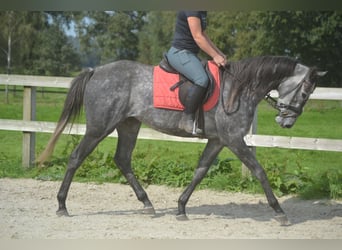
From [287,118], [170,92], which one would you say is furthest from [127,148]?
[287,118]

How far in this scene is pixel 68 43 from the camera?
96.3 feet

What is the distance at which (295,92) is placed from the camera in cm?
509

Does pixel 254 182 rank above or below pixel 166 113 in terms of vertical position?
below

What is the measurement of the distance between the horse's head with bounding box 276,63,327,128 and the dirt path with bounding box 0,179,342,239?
111 centimetres

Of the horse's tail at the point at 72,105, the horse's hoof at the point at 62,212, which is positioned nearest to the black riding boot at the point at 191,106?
the horse's tail at the point at 72,105

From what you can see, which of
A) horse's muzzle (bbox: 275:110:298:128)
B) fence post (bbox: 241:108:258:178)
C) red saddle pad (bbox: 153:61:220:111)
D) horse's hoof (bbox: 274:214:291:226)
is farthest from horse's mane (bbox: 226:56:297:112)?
fence post (bbox: 241:108:258:178)

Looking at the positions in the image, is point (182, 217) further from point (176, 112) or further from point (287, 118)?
point (287, 118)

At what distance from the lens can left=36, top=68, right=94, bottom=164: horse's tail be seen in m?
5.48

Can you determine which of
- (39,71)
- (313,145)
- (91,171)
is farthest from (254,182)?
(39,71)

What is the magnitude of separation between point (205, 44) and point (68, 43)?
2549 centimetres

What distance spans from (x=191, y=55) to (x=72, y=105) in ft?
4.64

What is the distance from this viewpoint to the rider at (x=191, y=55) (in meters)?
4.92

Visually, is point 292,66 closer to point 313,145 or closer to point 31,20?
point 313,145

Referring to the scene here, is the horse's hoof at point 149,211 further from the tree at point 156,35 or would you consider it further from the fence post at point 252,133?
the tree at point 156,35
